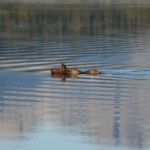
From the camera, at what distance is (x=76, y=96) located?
2420cm

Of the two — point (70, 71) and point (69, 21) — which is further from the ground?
point (69, 21)

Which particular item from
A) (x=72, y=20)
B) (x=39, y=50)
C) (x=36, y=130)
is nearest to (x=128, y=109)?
(x=36, y=130)

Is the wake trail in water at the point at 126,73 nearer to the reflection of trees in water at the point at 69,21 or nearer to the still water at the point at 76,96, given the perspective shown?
the still water at the point at 76,96

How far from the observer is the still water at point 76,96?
1867 centimetres

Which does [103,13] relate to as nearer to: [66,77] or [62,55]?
[62,55]

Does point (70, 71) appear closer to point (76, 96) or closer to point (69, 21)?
point (76, 96)

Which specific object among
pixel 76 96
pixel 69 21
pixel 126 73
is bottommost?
pixel 76 96

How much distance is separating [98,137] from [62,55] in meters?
18.4

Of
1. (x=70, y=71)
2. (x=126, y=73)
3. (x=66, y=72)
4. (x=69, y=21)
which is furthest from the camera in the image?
(x=69, y=21)

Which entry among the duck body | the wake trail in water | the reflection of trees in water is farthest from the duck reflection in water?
the reflection of trees in water

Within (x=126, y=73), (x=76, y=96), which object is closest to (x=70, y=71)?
(x=126, y=73)

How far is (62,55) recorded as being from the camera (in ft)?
121

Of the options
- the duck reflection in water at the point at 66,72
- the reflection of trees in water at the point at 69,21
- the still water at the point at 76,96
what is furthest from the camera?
the reflection of trees in water at the point at 69,21

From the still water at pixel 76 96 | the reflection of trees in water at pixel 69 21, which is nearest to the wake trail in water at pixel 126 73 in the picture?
the still water at pixel 76 96
